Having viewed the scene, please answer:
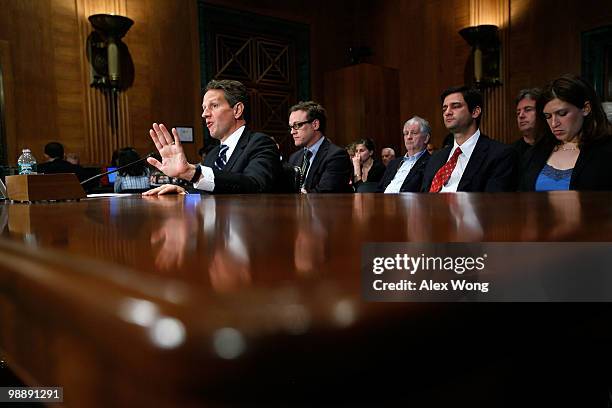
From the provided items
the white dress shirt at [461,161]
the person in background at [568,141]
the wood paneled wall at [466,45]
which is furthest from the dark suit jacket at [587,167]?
the wood paneled wall at [466,45]

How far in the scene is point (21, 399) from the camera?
0.85 feet

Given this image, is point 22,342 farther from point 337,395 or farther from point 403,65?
point 403,65

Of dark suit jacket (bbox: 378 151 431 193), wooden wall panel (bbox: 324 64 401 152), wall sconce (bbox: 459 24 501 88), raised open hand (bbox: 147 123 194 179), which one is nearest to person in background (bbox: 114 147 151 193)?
raised open hand (bbox: 147 123 194 179)

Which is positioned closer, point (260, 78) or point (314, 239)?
point (314, 239)

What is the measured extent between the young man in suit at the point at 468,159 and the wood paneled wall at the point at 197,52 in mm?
3746

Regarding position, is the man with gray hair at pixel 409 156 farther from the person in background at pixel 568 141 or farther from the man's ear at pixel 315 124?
the person in background at pixel 568 141

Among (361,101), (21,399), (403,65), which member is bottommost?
(21,399)

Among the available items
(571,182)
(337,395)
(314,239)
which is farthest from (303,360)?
(571,182)

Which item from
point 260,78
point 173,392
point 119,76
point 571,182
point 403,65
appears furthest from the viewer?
point 403,65

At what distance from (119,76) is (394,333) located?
6.17m

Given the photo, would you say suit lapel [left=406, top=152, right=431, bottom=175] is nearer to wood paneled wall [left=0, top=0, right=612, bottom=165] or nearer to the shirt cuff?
the shirt cuff

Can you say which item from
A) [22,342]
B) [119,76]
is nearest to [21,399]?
[22,342]

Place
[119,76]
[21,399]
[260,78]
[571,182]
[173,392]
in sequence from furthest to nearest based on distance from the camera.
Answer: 1. [260,78]
2. [119,76]
3. [571,182]
4. [21,399]
5. [173,392]

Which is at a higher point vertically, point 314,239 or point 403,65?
point 403,65
